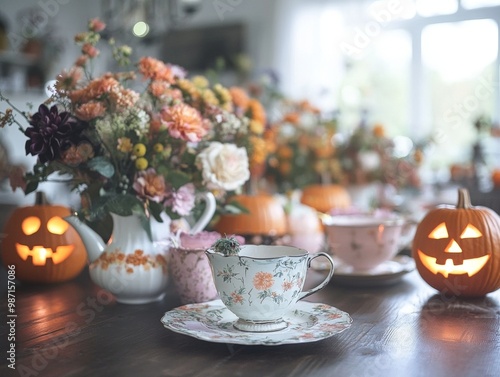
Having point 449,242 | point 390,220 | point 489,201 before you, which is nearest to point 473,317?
point 449,242

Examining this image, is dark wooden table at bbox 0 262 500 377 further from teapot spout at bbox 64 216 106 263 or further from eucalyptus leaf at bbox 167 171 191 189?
eucalyptus leaf at bbox 167 171 191 189

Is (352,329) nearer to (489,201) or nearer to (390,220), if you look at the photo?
(390,220)

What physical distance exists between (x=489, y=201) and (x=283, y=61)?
2363 mm

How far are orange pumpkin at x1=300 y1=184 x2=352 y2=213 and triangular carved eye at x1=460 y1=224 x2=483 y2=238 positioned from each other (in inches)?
44.1

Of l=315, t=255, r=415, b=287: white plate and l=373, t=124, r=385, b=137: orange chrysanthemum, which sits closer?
l=315, t=255, r=415, b=287: white plate

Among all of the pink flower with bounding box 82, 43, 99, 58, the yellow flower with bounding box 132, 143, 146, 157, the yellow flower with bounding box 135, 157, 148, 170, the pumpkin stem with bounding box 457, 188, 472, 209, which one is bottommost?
the pumpkin stem with bounding box 457, 188, 472, 209

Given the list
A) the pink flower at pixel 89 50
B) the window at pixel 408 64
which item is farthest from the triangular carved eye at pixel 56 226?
the window at pixel 408 64

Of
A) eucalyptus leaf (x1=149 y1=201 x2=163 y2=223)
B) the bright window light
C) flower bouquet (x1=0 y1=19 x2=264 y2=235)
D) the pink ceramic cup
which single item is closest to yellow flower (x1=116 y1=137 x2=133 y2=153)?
flower bouquet (x1=0 y1=19 x2=264 y2=235)

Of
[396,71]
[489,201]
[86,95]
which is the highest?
[396,71]

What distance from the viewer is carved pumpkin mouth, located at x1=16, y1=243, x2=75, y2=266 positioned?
1268 millimetres

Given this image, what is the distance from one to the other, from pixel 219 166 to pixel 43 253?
0.45 m

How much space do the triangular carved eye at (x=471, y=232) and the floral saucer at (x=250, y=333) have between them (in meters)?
0.33

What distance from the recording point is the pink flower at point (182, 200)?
43.3 inches

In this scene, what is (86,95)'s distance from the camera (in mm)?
1095
